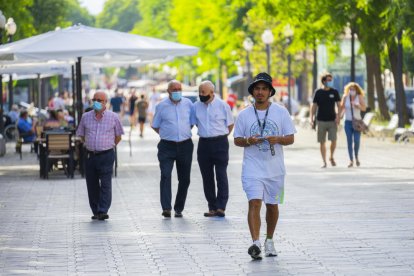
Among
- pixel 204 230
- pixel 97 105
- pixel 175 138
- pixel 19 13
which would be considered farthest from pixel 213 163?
pixel 19 13

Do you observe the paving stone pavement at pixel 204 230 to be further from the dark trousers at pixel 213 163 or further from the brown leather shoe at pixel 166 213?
the dark trousers at pixel 213 163

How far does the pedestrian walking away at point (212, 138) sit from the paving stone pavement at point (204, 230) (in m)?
0.39

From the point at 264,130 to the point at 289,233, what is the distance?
2420 mm

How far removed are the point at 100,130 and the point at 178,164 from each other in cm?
109

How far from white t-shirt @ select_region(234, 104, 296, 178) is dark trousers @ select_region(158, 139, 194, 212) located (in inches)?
175

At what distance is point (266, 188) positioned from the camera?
1215cm

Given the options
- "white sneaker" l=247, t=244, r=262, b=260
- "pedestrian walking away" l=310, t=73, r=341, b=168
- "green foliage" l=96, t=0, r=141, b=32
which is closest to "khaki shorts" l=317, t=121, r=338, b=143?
"pedestrian walking away" l=310, t=73, r=341, b=168

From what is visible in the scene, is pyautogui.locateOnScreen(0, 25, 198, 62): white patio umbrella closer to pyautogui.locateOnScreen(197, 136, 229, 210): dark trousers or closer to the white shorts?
pyautogui.locateOnScreen(197, 136, 229, 210): dark trousers

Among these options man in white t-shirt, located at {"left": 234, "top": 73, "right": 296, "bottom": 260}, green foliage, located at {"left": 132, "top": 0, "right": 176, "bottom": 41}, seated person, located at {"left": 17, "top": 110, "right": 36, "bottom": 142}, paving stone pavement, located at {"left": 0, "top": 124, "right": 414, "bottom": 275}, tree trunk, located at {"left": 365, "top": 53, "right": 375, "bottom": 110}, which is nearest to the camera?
paving stone pavement, located at {"left": 0, "top": 124, "right": 414, "bottom": 275}

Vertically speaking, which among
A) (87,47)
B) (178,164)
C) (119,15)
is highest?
(119,15)

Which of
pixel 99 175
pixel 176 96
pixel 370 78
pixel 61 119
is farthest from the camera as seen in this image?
pixel 370 78

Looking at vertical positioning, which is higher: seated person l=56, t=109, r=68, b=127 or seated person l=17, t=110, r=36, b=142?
seated person l=56, t=109, r=68, b=127

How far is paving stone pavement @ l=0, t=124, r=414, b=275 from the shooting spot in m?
11.6

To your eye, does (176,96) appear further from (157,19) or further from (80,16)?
(80,16)
